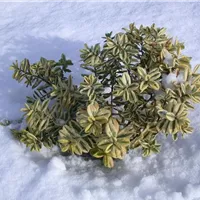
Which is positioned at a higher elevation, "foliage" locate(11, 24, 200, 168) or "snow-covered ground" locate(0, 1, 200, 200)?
"foliage" locate(11, 24, 200, 168)

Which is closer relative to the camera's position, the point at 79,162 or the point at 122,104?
the point at 122,104

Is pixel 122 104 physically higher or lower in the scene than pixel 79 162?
higher

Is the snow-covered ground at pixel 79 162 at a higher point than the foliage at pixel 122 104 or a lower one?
lower

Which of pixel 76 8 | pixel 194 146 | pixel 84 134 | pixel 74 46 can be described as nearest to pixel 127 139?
pixel 84 134

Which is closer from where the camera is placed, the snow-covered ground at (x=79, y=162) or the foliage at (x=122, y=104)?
the foliage at (x=122, y=104)
